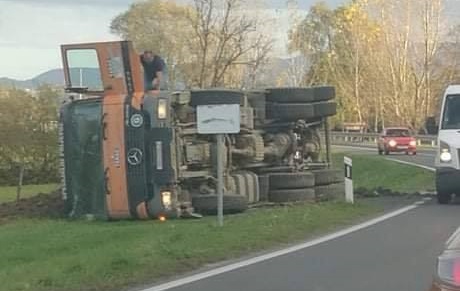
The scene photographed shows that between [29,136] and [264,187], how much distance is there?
820 inches

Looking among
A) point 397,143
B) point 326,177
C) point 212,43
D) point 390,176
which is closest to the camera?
point 326,177

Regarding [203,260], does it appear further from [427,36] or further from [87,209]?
[427,36]

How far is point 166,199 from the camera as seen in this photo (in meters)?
19.9

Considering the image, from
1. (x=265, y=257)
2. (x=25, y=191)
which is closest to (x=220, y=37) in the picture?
(x=25, y=191)

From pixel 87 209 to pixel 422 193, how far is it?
30.5 ft

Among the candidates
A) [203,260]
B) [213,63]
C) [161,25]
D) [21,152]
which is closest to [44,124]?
[21,152]

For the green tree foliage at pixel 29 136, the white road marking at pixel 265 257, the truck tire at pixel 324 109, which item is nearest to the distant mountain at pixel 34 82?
the green tree foliage at pixel 29 136

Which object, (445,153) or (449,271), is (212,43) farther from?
(449,271)

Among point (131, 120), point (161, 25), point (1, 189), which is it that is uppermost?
point (161, 25)

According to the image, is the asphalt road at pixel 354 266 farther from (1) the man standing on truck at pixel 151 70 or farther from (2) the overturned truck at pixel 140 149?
(1) the man standing on truck at pixel 151 70

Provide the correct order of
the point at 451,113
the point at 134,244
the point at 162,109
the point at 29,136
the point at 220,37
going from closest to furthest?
the point at 134,244
the point at 162,109
the point at 451,113
the point at 29,136
the point at 220,37

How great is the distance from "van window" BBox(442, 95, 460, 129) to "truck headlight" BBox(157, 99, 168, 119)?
6279 mm

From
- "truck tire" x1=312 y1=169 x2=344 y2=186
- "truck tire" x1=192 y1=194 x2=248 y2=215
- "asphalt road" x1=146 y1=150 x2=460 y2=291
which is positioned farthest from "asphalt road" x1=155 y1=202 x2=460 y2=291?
"truck tire" x1=312 y1=169 x2=344 y2=186

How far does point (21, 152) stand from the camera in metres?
42.1
